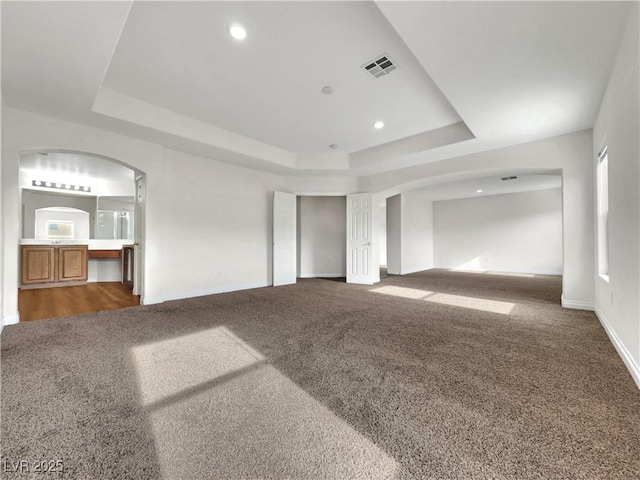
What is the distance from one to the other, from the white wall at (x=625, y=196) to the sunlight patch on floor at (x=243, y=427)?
213 cm

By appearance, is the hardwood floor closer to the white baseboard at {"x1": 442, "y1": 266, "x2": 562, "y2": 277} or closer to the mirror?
the mirror

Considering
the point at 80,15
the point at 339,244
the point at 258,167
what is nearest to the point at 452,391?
the point at 80,15

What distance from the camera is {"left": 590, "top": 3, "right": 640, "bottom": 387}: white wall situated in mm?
1863

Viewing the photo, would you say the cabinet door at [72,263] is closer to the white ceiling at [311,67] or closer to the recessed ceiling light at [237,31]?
the white ceiling at [311,67]

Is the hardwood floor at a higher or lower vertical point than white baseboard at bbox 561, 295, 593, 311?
lower

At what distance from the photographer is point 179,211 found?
4.57 m

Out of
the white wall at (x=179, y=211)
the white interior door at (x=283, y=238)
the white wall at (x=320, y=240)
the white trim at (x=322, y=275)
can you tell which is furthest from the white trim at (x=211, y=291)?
the white wall at (x=320, y=240)

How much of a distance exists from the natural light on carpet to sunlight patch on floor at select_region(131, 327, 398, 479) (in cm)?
329

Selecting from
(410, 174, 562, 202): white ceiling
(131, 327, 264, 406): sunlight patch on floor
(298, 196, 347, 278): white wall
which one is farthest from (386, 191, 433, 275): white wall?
(131, 327, 264, 406): sunlight patch on floor

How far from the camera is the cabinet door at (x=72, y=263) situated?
19.2ft

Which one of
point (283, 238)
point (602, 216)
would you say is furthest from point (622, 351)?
point (283, 238)

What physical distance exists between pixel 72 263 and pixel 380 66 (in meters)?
7.48

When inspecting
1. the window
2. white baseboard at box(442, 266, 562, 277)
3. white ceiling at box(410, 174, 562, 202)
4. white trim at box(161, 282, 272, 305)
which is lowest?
white baseboard at box(442, 266, 562, 277)

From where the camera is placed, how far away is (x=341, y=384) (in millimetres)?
1789
